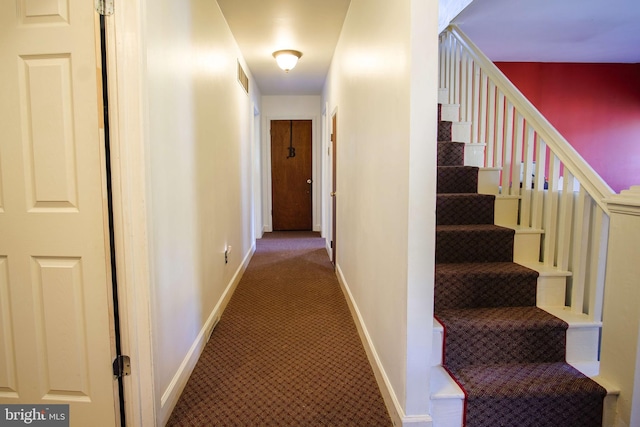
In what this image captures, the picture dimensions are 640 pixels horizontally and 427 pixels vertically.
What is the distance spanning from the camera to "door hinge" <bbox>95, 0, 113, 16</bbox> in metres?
1.33

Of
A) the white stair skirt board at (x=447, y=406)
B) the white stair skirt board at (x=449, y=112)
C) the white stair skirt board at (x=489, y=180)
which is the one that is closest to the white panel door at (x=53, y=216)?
the white stair skirt board at (x=447, y=406)

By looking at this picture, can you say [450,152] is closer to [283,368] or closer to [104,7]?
[283,368]

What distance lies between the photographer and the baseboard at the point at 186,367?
1.58 metres

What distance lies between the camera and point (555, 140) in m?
2.01

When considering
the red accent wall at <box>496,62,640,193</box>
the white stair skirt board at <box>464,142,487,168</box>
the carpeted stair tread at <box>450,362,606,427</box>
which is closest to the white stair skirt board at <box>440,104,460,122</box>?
the white stair skirt board at <box>464,142,487,168</box>

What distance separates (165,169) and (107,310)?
0.65 m

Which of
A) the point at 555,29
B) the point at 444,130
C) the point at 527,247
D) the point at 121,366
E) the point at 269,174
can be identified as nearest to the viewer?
the point at 121,366

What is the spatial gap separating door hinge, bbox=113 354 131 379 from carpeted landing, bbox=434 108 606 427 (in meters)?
1.43

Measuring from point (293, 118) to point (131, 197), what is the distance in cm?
531

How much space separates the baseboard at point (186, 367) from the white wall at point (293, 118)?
3731 millimetres

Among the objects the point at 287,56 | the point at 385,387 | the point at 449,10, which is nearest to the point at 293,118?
the point at 287,56

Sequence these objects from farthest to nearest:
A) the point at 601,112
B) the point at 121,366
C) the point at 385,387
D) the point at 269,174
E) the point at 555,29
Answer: the point at 269,174 → the point at 601,112 → the point at 555,29 → the point at 385,387 → the point at 121,366

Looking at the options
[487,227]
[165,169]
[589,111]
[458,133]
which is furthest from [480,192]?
[589,111]

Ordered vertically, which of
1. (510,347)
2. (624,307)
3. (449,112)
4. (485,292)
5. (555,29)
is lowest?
(510,347)
